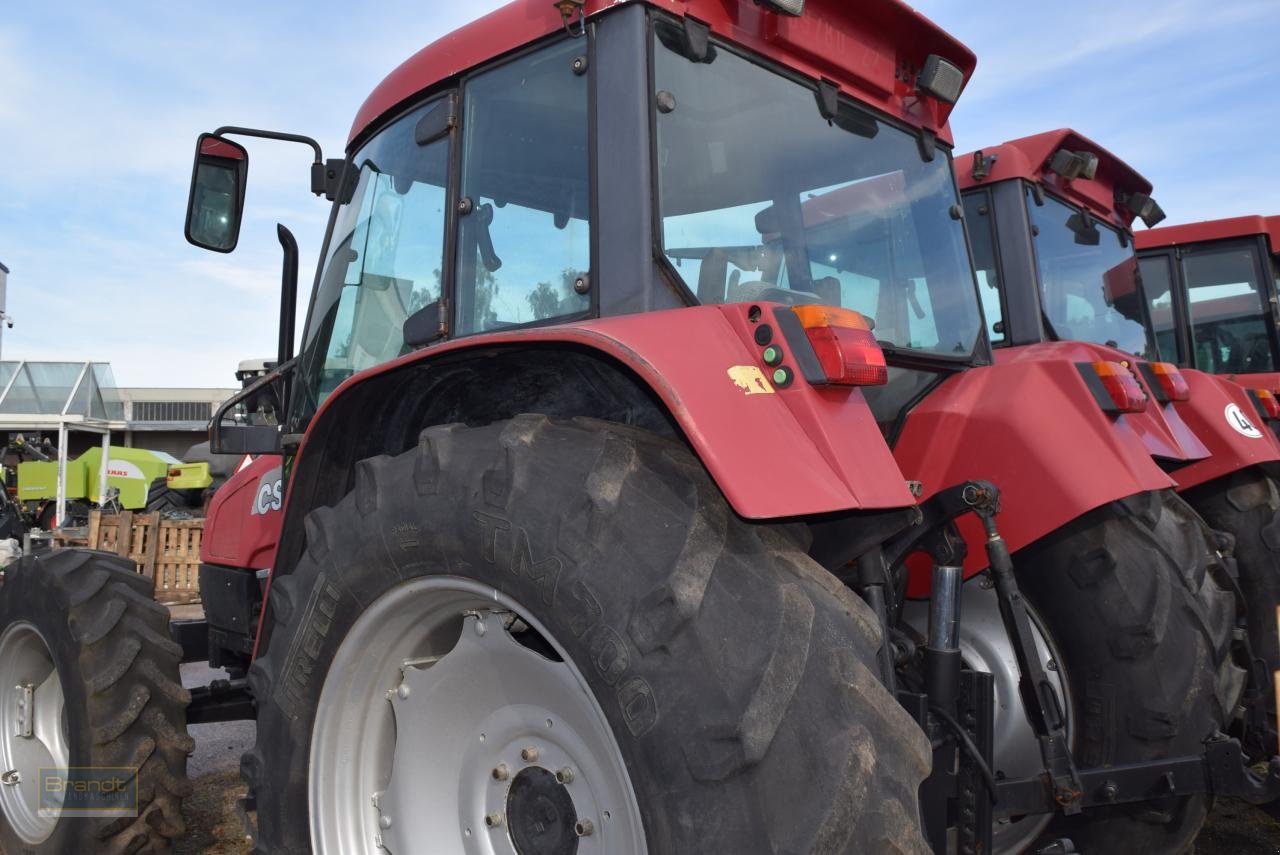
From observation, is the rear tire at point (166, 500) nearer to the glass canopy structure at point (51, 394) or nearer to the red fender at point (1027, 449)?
the glass canopy structure at point (51, 394)

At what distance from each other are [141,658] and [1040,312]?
4042 mm

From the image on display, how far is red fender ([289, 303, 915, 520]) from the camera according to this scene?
1.53m

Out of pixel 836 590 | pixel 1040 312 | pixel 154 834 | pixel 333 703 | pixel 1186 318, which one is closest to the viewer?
pixel 836 590

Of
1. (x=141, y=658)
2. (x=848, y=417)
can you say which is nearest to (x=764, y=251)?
(x=848, y=417)

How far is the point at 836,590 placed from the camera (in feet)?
5.22

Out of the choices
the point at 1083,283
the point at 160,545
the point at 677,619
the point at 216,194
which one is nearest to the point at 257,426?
the point at 216,194

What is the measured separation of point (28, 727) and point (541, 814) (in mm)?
2417

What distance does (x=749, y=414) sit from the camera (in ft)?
5.27

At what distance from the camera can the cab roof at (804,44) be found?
2199 mm

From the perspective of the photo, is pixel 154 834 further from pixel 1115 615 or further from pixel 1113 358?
pixel 1113 358

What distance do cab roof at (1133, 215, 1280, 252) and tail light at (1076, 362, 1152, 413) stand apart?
458 cm

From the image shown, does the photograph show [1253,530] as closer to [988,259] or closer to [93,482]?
[988,259]

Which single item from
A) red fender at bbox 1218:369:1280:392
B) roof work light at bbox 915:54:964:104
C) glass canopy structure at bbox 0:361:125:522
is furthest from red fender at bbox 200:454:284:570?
glass canopy structure at bbox 0:361:125:522

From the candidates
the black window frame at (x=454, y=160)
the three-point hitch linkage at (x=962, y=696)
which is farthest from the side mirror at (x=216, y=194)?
the three-point hitch linkage at (x=962, y=696)
